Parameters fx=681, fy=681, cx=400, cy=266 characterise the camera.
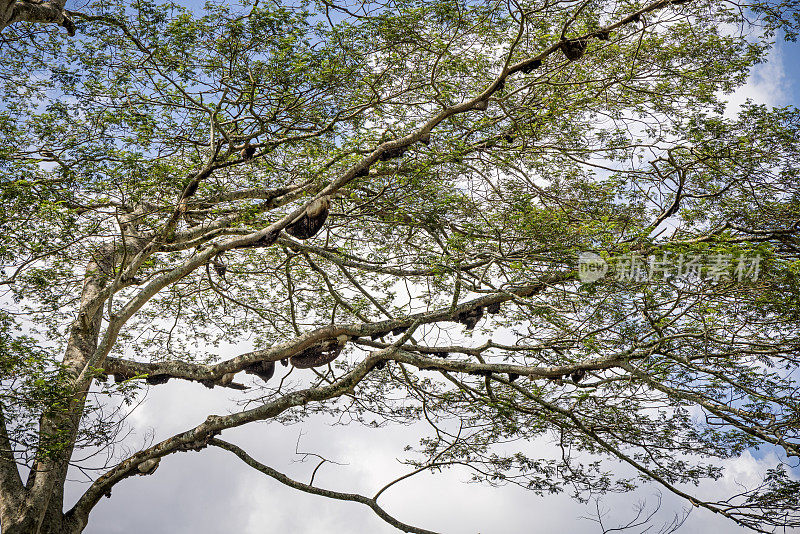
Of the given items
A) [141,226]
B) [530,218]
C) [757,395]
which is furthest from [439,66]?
[757,395]

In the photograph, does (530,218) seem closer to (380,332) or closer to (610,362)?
(610,362)

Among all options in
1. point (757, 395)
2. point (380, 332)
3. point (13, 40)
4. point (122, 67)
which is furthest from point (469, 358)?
point (13, 40)

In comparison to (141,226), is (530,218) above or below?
below

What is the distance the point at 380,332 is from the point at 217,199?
2069mm

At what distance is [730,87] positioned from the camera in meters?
6.50

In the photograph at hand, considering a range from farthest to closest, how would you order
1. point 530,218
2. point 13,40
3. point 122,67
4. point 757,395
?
point 13,40
point 122,67
point 530,218
point 757,395

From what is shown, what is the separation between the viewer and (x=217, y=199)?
670 centimetres

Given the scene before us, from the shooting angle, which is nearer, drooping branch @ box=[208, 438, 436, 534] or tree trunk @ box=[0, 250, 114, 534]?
tree trunk @ box=[0, 250, 114, 534]

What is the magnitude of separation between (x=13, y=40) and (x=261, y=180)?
2713 millimetres

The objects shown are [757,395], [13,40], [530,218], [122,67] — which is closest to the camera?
[757,395]

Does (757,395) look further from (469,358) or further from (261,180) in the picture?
(261,180)

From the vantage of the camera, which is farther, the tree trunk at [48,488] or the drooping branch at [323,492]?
the drooping branch at [323,492]

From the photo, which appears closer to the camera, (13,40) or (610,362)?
(610,362)

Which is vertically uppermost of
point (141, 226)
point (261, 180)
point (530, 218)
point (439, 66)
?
point (439, 66)
